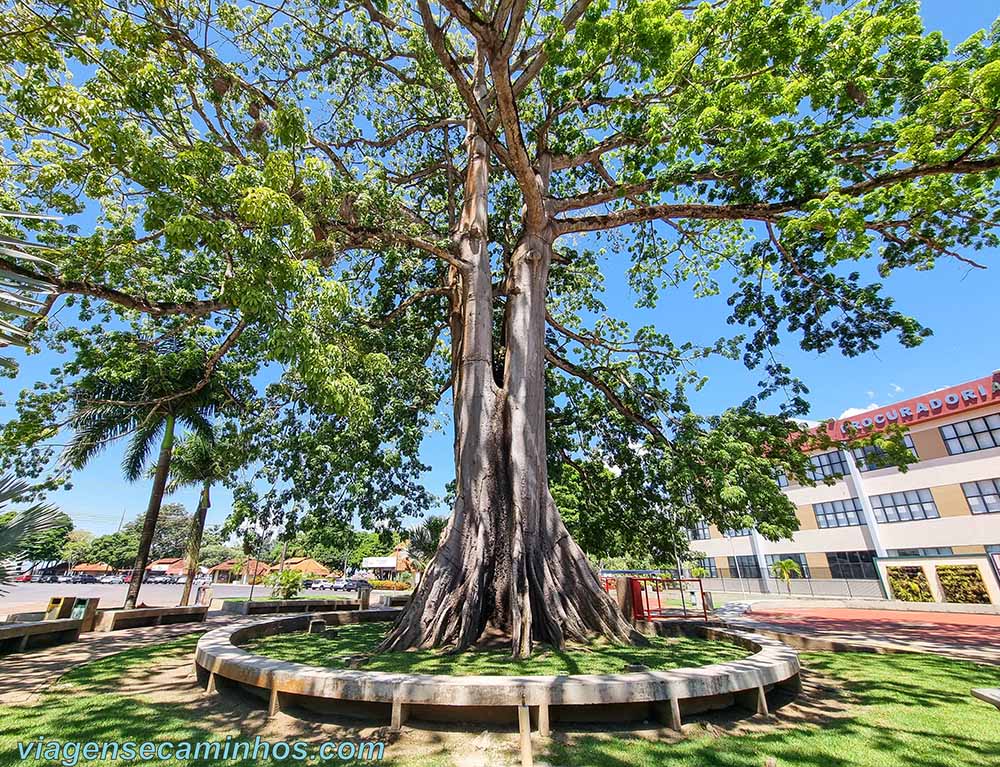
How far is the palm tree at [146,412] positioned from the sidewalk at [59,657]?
305 centimetres

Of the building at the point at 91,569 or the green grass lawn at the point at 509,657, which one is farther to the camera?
the building at the point at 91,569

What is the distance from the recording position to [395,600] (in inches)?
653

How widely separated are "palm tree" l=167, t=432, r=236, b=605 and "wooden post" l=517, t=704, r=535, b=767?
47.8 feet

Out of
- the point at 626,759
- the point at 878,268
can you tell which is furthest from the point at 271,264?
the point at 878,268

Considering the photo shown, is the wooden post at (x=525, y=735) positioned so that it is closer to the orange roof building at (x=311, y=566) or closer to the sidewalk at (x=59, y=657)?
the sidewalk at (x=59, y=657)

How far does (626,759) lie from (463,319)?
23.4 ft

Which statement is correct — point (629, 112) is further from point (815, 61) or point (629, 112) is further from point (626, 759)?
point (626, 759)

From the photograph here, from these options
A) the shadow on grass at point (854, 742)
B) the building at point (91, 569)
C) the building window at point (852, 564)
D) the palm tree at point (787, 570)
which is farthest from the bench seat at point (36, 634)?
the building at point (91, 569)

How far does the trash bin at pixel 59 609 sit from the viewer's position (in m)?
9.76

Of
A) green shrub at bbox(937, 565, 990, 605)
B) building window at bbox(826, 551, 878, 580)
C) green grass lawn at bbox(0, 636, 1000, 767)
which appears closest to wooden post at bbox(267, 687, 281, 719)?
green grass lawn at bbox(0, 636, 1000, 767)

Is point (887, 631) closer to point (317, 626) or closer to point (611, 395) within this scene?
point (611, 395)

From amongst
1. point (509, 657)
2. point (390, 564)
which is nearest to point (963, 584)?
point (509, 657)

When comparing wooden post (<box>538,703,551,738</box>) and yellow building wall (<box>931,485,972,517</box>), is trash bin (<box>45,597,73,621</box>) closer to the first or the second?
wooden post (<box>538,703,551,738</box>)

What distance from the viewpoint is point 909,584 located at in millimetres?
18594
